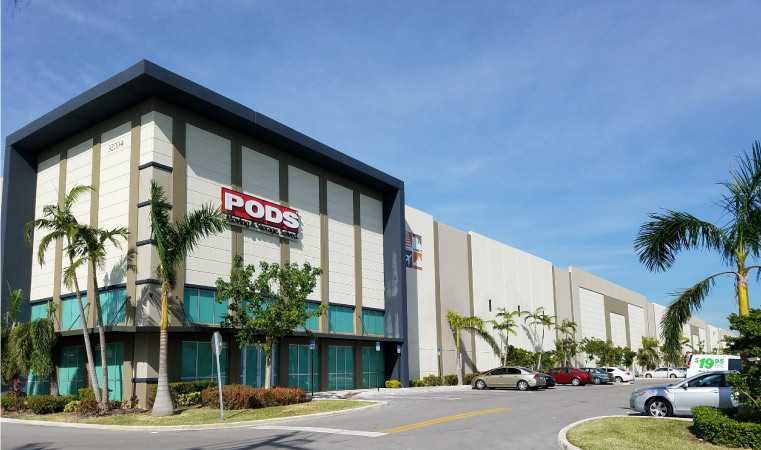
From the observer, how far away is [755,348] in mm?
14172

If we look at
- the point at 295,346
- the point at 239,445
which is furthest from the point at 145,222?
the point at 239,445

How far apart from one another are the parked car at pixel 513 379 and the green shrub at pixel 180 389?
728 inches

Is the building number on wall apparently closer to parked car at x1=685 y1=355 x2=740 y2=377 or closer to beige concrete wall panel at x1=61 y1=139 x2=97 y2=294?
beige concrete wall panel at x1=61 y1=139 x2=97 y2=294

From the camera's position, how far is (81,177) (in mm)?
33750

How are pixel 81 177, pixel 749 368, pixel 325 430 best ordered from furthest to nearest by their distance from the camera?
pixel 81 177 → pixel 325 430 → pixel 749 368

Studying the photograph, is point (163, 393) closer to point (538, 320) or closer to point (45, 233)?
point (45, 233)

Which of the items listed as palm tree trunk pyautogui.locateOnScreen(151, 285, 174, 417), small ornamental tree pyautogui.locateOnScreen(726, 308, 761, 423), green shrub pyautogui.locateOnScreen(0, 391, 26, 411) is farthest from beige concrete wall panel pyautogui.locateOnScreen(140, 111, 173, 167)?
small ornamental tree pyautogui.locateOnScreen(726, 308, 761, 423)

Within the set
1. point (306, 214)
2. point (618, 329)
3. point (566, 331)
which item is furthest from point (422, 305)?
point (618, 329)

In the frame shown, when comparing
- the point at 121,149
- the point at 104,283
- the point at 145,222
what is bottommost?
the point at 104,283

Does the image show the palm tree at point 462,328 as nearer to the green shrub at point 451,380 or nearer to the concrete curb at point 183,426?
the green shrub at point 451,380

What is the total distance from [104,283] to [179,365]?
5313 millimetres

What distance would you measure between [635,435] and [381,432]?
21.6 feet

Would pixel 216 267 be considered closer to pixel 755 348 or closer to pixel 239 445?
pixel 239 445

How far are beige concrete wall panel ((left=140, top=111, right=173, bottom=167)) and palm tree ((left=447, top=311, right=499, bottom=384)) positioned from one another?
85.3ft
